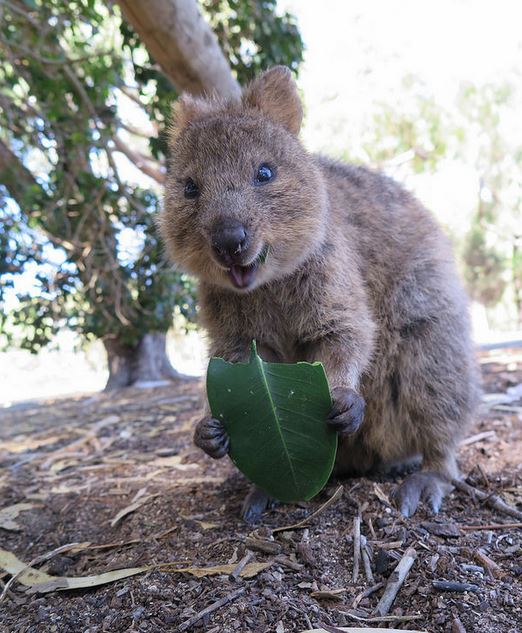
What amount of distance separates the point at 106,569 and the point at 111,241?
4856 mm

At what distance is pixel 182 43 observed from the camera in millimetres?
4074

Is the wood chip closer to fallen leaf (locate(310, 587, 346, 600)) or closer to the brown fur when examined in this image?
fallen leaf (locate(310, 587, 346, 600))

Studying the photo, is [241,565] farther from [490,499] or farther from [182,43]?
[182,43]

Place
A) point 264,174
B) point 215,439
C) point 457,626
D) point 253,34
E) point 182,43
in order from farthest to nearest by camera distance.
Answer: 1. point 253,34
2. point 182,43
3. point 264,174
4. point 215,439
5. point 457,626

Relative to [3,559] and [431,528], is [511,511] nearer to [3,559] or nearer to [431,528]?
[431,528]

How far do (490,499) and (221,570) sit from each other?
1377 millimetres

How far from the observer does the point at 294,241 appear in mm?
2748

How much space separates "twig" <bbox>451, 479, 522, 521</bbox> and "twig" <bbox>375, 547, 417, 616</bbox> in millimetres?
641

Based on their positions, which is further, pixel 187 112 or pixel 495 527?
pixel 187 112

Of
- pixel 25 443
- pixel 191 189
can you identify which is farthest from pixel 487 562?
pixel 25 443

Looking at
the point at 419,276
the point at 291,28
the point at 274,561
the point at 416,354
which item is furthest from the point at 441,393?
the point at 291,28

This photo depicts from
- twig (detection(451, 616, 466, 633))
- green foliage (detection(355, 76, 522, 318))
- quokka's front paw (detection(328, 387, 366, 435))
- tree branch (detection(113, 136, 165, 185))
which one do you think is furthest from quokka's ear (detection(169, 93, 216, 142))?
green foliage (detection(355, 76, 522, 318))

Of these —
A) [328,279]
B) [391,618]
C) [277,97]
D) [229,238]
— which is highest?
[277,97]

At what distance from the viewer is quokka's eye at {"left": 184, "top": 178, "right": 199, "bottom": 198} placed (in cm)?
282
